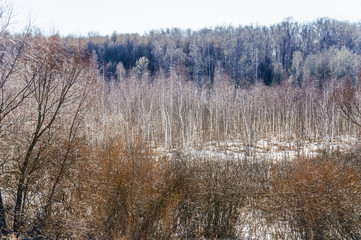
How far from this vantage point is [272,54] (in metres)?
59.9

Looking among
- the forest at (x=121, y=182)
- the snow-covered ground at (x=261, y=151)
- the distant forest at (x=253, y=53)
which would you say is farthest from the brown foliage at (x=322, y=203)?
the distant forest at (x=253, y=53)

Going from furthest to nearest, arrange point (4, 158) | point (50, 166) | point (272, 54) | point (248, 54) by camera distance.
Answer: point (272, 54) < point (248, 54) < point (50, 166) < point (4, 158)

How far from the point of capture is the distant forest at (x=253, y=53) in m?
47.2

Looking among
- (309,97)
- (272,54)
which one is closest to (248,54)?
(272,54)

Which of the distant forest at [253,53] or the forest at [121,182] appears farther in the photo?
the distant forest at [253,53]

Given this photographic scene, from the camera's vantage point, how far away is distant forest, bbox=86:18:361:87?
1859 inches

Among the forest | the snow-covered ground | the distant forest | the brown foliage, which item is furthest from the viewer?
the distant forest

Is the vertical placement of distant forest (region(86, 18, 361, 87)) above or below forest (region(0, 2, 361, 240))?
above

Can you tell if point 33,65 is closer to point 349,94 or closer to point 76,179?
point 76,179

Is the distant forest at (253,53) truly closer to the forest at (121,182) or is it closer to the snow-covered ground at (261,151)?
the snow-covered ground at (261,151)

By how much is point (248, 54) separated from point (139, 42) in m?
29.9

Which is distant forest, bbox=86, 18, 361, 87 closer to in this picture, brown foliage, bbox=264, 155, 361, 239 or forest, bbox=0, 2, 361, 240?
forest, bbox=0, 2, 361, 240

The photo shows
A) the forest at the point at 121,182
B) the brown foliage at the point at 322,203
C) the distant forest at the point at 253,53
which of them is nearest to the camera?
the forest at the point at 121,182

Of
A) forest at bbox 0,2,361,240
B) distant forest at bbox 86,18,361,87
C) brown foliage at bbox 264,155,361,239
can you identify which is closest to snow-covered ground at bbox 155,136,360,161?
forest at bbox 0,2,361,240
